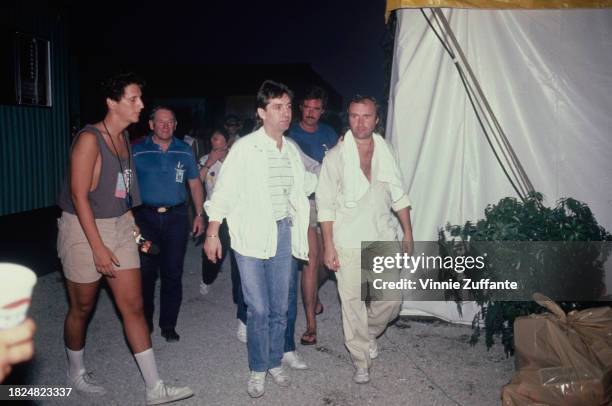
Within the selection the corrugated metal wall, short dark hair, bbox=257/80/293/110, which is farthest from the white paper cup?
the corrugated metal wall

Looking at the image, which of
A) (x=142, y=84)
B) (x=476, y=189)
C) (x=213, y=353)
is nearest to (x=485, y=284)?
(x=476, y=189)

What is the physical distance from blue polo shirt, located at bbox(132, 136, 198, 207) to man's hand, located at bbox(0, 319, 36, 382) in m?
3.22

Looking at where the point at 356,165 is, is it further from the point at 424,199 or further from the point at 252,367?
the point at 252,367

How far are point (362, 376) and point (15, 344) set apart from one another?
9.69ft

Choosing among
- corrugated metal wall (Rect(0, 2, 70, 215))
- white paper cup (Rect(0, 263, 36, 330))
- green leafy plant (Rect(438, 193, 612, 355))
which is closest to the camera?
white paper cup (Rect(0, 263, 36, 330))

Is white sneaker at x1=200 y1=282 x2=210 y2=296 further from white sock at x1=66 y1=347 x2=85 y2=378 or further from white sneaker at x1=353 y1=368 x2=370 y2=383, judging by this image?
white sneaker at x1=353 y1=368 x2=370 y2=383

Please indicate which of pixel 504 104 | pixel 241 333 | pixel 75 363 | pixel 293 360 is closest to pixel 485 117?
pixel 504 104

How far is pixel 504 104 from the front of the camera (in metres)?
4.73

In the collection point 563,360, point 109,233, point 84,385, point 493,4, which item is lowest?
point 84,385

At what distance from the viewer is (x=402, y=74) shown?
15.9 feet

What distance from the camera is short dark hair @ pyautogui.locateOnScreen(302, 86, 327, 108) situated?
484cm

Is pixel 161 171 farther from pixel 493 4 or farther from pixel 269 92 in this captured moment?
pixel 493 4

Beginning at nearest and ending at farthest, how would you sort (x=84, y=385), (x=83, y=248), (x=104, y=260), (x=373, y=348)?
(x=104, y=260) → (x=83, y=248) → (x=84, y=385) → (x=373, y=348)

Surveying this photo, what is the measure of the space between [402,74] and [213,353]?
307 cm
